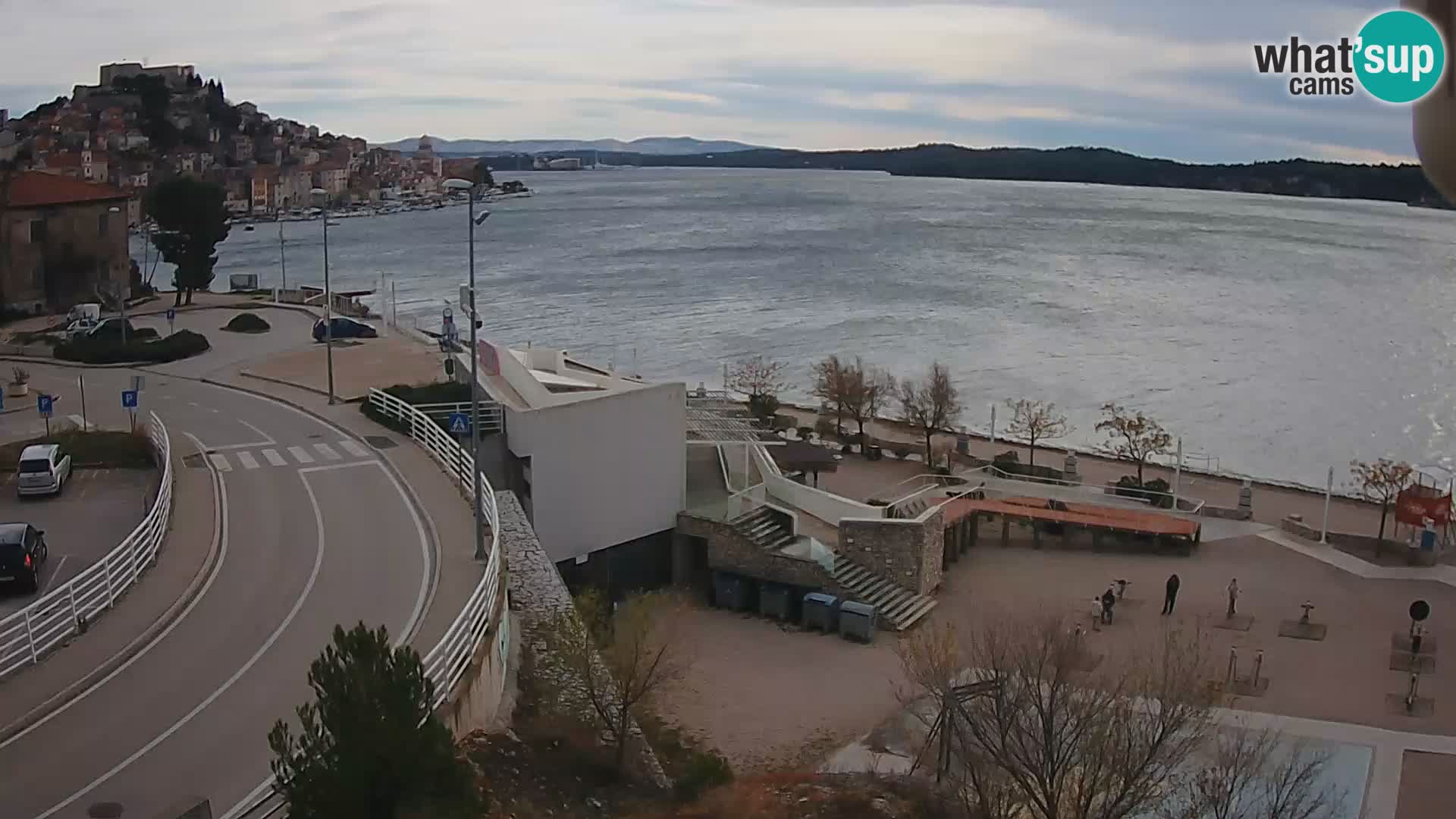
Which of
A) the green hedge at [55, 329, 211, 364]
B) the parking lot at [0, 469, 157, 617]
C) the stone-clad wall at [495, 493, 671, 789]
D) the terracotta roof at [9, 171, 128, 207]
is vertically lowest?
the parking lot at [0, 469, 157, 617]

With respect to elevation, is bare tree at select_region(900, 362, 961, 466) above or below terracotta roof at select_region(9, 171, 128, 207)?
below

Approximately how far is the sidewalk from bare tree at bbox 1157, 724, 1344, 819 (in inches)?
454

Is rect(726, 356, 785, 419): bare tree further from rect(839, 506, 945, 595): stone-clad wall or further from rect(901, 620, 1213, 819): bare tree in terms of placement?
rect(901, 620, 1213, 819): bare tree

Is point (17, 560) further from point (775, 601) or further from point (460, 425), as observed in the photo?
point (775, 601)

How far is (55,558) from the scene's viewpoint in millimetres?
19922

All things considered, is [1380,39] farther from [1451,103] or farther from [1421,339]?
[1421,339]

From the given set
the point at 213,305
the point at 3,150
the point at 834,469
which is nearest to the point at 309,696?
the point at 834,469

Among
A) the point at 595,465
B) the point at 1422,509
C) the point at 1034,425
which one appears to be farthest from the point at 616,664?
the point at 1034,425

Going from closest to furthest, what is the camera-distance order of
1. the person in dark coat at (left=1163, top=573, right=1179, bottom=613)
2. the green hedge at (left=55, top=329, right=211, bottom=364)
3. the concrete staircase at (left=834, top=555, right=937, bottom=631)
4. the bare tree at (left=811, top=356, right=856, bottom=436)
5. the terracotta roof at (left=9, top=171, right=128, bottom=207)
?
the concrete staircase at (left=834, top=555, right=937, bottom=631) → the person in dark coat at (left=1163, top=573, right=1179, bottom=613) → the green hedge at (left=55, top=329, right=211, bottom=364) → the bare tree at (left=811, top=356, right=856, bottom=436) → the terracotta roof at (left=9, top=171, right=128, bottom=207)

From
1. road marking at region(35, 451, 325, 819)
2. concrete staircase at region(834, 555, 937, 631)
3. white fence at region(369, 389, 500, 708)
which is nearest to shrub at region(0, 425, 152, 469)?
white fence at region(369, 389, 500, 708)

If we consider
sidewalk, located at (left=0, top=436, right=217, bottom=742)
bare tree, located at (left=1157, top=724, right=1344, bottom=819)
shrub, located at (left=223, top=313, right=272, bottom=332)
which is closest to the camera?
bare tree, located at (left=1157, top=724, right=1344, bottom=819)

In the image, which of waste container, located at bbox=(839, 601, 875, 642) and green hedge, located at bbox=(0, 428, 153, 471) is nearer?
waste container, located at bbox=(839, 601, 875, 642)

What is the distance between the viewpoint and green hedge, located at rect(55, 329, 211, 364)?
38406 millimetres

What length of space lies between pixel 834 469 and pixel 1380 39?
1147 inches
